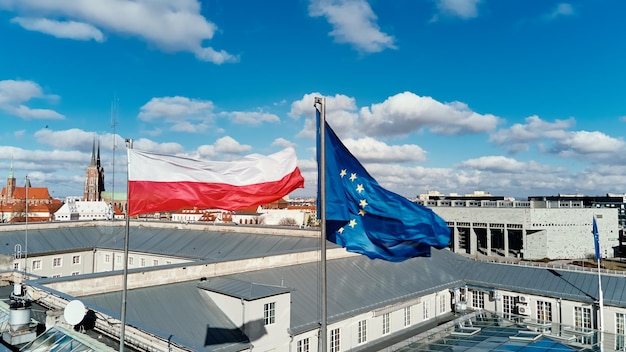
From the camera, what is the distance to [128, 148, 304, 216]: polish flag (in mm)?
10891

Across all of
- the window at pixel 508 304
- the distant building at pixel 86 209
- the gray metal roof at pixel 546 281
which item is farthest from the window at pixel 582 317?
the distant building at pixel 86 209

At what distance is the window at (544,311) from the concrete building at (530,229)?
59420mm

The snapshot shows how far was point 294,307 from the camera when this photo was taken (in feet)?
81.7

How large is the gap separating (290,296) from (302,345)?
9.52ft

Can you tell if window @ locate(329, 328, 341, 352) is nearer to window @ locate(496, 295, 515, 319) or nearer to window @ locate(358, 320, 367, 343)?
window @ locate(358, 320, 367, 343)

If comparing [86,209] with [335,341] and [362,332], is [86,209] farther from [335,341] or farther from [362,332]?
[335,341]

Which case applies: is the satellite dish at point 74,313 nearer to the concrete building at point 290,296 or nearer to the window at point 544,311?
the concrete building at point 290,296

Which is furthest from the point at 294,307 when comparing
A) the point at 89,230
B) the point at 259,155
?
the point at 89,230

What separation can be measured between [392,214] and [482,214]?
90354 mm

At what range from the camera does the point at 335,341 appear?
25172mm

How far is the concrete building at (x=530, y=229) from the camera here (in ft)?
285

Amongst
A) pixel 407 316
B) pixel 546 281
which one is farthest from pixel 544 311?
pixel 407 316

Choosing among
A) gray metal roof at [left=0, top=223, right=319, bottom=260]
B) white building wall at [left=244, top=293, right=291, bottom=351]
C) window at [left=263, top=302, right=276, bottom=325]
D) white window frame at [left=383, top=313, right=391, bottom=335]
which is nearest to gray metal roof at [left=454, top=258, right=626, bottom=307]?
white window frame at [left=383, top=313, right=391, bottom=335]

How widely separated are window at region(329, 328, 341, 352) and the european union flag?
49.8ft
